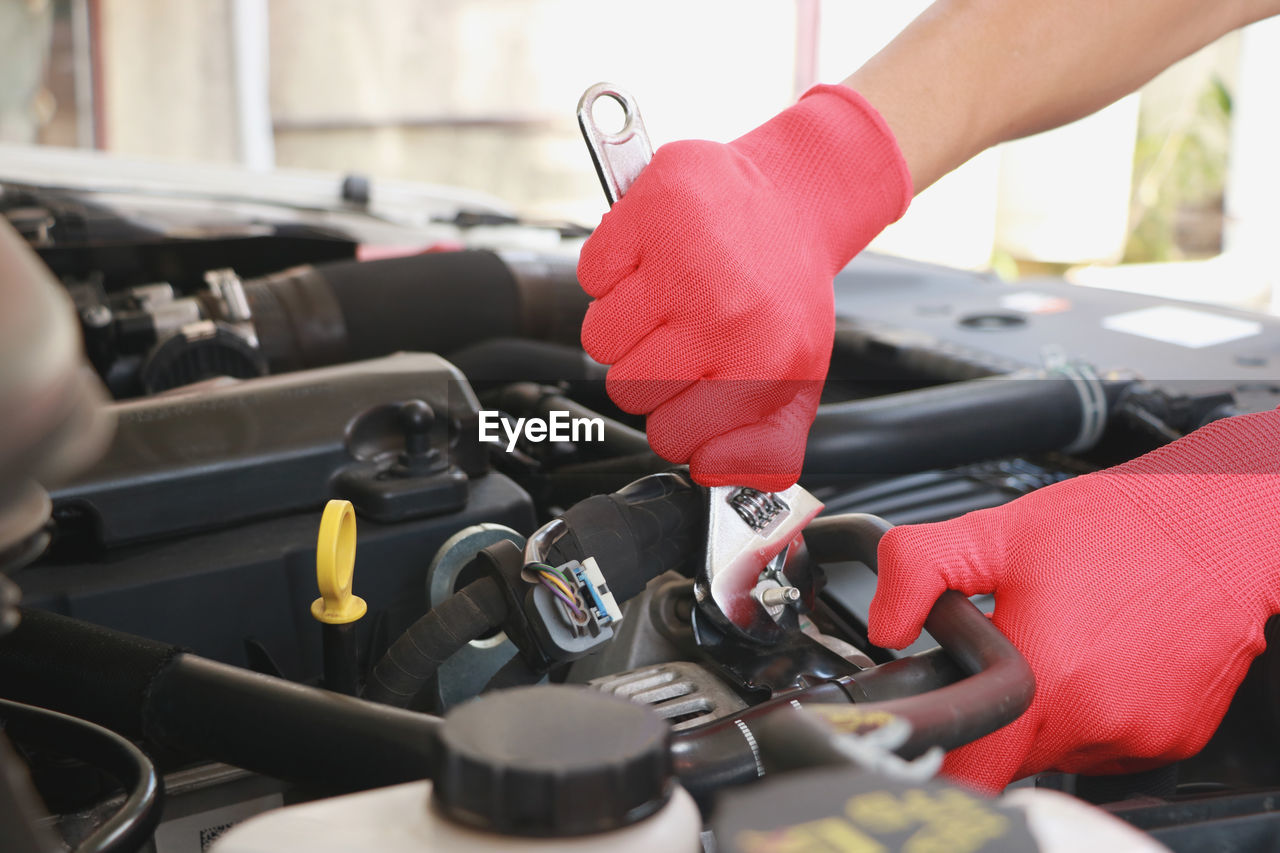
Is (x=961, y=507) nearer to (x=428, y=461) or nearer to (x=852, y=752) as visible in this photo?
(x=428, y=461)

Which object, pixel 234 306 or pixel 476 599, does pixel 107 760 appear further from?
pixel 234 306

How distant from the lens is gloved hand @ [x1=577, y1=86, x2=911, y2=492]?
64 cm

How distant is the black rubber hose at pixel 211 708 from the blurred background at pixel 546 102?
18.6ft

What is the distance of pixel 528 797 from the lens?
298mm

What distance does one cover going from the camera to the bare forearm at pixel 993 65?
75cm

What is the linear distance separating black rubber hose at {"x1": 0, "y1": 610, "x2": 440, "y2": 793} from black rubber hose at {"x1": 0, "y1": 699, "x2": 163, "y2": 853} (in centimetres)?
3

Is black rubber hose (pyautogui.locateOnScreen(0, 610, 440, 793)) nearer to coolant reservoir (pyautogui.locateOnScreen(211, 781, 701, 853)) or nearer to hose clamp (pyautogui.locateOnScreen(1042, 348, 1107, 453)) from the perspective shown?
coolant reservoir (pyautogui.locateOnScreen(211, 781, 701, 853))

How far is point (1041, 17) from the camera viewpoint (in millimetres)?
768

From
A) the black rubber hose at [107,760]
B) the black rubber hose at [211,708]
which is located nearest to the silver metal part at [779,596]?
the black rubber hose at [211,708]

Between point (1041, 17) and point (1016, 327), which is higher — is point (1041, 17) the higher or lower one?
the higher one

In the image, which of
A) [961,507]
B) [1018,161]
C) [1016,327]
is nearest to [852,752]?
[961,507]

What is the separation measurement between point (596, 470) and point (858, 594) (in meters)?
0.20

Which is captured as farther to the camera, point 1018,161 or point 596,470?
point 1018,161

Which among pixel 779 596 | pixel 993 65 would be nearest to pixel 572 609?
pixel 779 596
